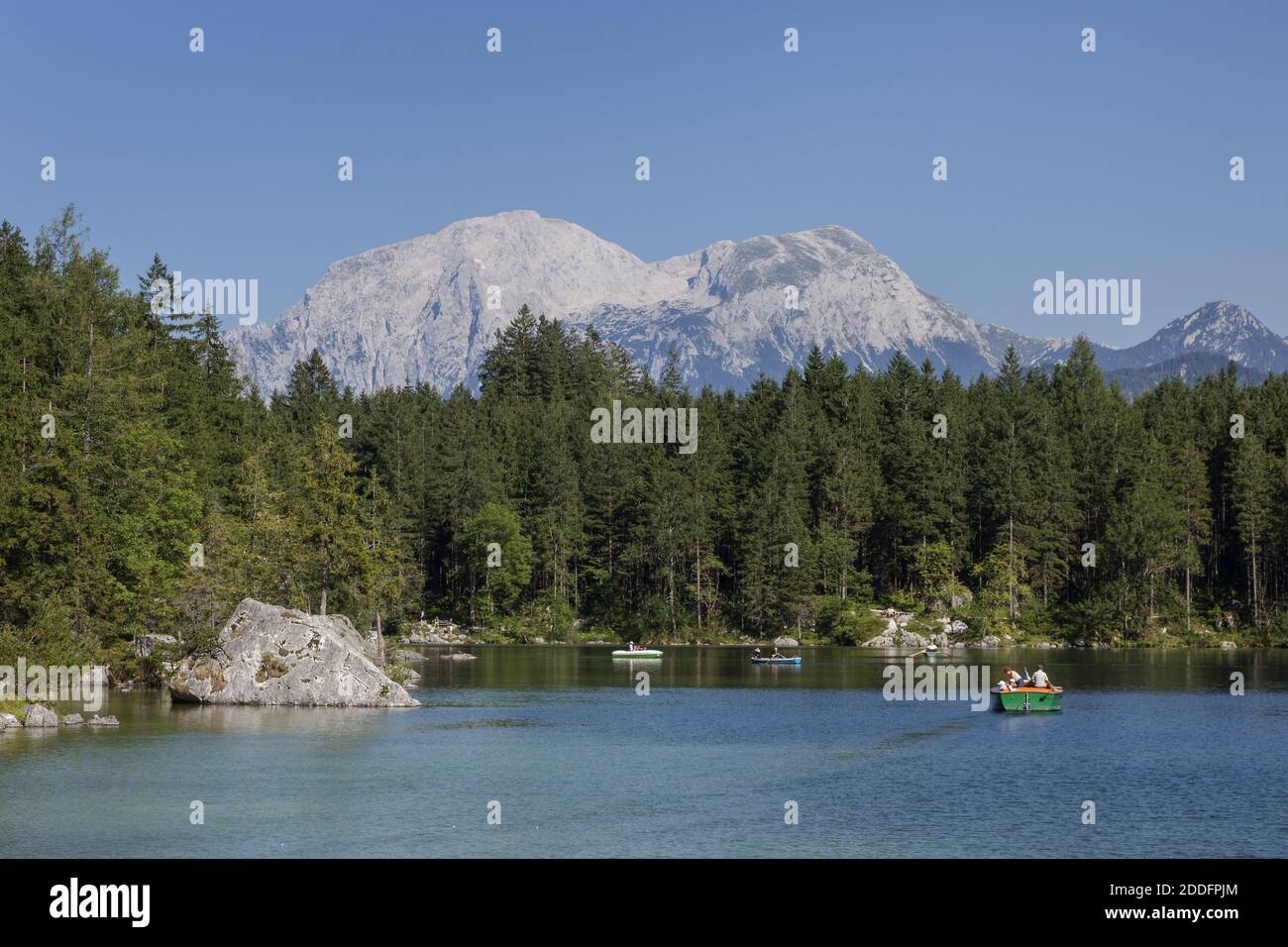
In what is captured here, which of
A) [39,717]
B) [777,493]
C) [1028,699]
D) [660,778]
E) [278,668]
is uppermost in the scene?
[777,493]

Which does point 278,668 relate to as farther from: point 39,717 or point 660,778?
point 660,778

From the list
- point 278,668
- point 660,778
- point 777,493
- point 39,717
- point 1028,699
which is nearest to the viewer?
point 660,778

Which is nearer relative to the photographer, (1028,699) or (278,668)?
(278,668)

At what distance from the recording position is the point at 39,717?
54906 millimetres

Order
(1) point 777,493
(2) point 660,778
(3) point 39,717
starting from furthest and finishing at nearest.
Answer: (1) point 777,493
(3) point 39,717
(2) point 660,778

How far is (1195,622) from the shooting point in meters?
125

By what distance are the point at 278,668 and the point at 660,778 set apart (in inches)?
1078

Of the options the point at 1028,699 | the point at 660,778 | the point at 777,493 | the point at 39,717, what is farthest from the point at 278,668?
the point at 777,493

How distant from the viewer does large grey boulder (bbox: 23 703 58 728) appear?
54719 mm

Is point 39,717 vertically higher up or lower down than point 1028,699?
higher up

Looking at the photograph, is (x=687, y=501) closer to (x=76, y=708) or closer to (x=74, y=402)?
(x=74, y=402)

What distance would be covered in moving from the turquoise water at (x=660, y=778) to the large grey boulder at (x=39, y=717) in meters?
1.41

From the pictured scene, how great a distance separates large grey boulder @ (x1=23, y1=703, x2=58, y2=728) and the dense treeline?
26.1 m
